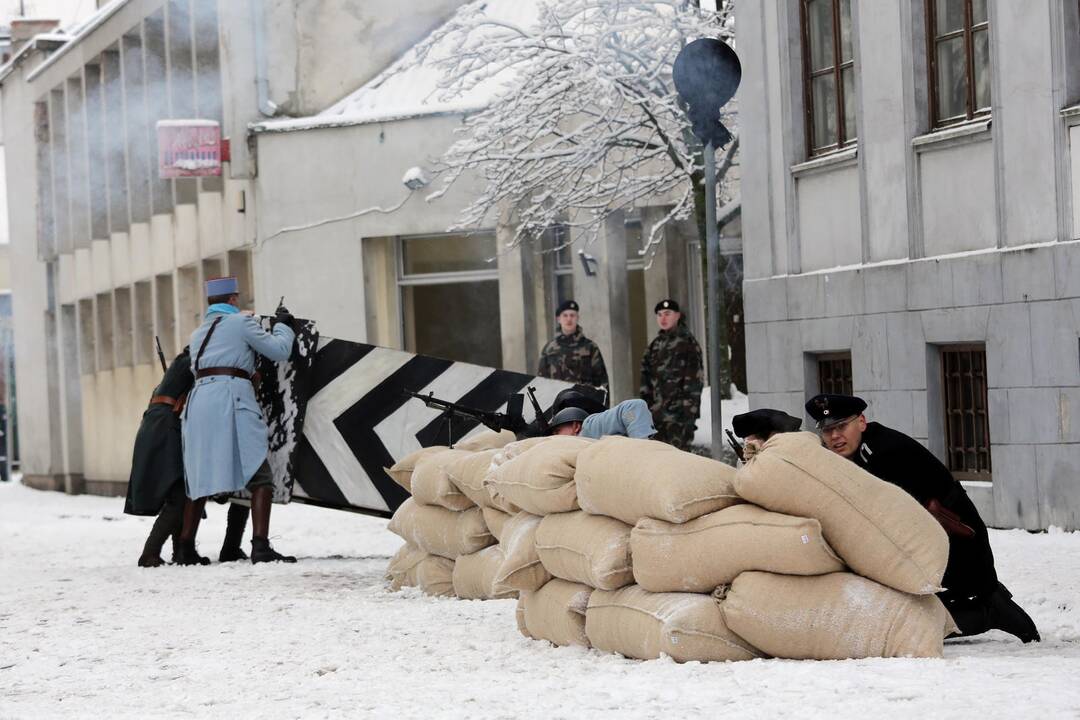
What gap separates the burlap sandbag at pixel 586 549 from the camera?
7688mm

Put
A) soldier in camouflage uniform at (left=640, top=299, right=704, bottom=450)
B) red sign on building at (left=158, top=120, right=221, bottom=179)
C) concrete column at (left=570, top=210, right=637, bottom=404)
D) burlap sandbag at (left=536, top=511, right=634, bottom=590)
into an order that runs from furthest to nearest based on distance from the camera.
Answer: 1. red sign on building at (left=158, top=120, right=221, bottom=179)
2. concrete column at (left=570, top=210, right=637, bottom=404)
3. soldier in camouflage uniform at (left=640, top=299, right=704, bottom=450)
4. burlap sandbag at (left=536, top=511, right=634, bottom=590)

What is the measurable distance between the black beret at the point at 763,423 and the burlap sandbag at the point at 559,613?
87 cm

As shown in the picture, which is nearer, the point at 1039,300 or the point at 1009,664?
the point at 1009,664

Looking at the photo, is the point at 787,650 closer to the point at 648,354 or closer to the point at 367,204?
the point at 648,354

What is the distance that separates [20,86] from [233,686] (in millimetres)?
32672

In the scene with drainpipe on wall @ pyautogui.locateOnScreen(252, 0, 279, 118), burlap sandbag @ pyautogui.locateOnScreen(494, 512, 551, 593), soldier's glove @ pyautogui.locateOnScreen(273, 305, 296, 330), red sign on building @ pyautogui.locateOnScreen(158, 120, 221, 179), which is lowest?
burlap sandbag @ pyautogui.locateOnScreen(494, 512, 551, 593)

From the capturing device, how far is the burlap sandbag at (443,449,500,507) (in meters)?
10.2

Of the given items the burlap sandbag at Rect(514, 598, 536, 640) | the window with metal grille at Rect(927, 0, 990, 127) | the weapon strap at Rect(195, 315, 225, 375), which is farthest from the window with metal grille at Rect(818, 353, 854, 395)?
the burlap sandbag at Rect(514, 598, 536, 640)

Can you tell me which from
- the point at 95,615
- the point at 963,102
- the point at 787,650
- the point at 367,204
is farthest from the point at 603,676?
the point at 367,204

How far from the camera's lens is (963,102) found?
1437 centimetres

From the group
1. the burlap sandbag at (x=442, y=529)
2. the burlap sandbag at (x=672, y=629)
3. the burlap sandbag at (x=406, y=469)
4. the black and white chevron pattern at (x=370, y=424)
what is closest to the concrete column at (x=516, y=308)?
the black and white chevron pattern at (x=370, y=424)

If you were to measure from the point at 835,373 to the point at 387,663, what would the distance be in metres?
8.72

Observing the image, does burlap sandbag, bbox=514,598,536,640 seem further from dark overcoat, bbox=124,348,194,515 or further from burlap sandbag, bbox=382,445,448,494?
dark overcoat, bbox=124,348,194,515

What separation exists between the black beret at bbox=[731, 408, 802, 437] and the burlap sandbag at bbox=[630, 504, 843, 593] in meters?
0.85
